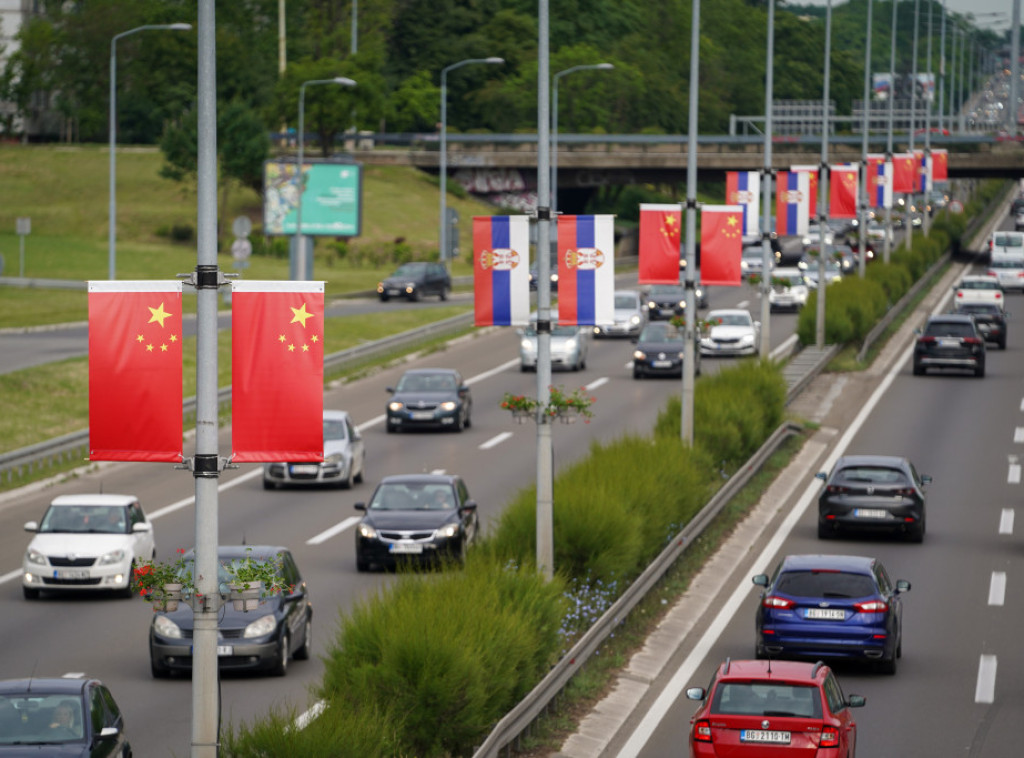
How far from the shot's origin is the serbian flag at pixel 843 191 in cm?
5116

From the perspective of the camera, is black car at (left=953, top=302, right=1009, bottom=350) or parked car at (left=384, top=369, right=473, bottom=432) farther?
black car at (left=953, top=302, right=1009, bottom=350)

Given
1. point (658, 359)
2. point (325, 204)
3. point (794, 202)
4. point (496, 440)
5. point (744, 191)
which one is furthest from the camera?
point (325, 204)

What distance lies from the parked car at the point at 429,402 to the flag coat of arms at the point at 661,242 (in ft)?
41.3

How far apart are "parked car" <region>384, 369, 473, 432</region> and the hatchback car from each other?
22275 millimetres

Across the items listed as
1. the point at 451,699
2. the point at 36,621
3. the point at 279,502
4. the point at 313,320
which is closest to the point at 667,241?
the point at 279,502

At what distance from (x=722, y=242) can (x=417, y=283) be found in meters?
42.1

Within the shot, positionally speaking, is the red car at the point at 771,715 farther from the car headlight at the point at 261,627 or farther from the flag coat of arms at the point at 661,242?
the flag coat of arms at the point at 661,242

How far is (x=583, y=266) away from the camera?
78.4ft

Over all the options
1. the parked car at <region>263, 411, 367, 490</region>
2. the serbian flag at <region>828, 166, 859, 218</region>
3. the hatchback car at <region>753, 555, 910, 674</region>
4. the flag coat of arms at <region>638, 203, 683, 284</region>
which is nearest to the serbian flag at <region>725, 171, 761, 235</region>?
the flag coat of arms at <region>638, 203, 683, 284</region>

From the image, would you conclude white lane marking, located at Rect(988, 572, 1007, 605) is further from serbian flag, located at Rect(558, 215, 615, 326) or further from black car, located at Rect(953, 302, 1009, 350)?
black car, located at Rect(953, 302, 1009, 350)

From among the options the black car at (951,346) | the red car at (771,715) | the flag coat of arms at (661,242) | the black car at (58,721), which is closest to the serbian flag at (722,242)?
the flag coat of arms at (661,242)

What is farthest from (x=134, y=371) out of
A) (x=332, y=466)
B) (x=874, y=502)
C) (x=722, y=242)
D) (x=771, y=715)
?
(x=332, y=466)

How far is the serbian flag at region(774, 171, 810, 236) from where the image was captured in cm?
4644

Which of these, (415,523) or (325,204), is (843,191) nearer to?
(415,523)
